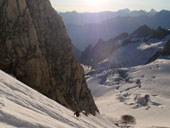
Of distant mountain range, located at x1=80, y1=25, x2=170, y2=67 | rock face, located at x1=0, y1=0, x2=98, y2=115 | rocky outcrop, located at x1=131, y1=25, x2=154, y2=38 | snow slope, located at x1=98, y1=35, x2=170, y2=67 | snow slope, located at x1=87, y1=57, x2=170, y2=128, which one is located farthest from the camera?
rocky outcrop, located at x1=131, y1=25, x2=154, y2=38

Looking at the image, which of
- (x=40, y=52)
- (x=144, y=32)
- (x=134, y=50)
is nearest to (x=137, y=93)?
(x=40, y=52)

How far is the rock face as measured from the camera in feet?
53.8

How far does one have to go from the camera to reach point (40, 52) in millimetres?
18172

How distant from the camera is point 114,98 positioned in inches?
1991

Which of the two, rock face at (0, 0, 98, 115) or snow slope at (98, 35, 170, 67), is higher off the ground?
snow slope at (98, 35, 170, 67)

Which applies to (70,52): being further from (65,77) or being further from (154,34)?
(154,34)

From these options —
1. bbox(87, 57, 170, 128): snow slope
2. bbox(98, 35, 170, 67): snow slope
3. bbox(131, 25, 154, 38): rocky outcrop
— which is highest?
bbox(131, 25, 154, 38): rocky outcrop

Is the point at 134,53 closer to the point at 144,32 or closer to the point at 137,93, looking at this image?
the point at 144,32

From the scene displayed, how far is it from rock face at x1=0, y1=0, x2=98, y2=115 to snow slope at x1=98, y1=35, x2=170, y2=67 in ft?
205

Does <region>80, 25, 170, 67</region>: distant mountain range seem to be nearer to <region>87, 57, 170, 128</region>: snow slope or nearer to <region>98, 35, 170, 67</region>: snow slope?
<region>98, 35, 170, 67</region>: snow slope

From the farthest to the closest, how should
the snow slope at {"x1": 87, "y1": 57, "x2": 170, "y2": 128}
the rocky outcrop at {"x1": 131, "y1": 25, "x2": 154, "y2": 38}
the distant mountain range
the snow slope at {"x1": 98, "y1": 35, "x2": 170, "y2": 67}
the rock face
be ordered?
1. the rocky outcrop at {"x1": 131, "y1": 25, "x2": 154, "y2": 38}
2. the distant mountain range
3. the snow slope at {"x1": 98, "y1": 35, "x2": 170, "y2": 67}
4. the snow slope at {"x1": 87, "y1": 57, "x2": 170, "y2": 128}
5. the rock face

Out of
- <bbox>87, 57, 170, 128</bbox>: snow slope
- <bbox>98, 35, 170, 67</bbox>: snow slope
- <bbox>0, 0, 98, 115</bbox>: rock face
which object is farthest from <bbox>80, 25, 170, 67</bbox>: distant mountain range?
<bbox>0, 0, 98, 115</bbox>: rock face

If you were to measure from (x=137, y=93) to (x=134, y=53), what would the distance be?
5229 cm

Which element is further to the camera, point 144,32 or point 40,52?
point 144,32
